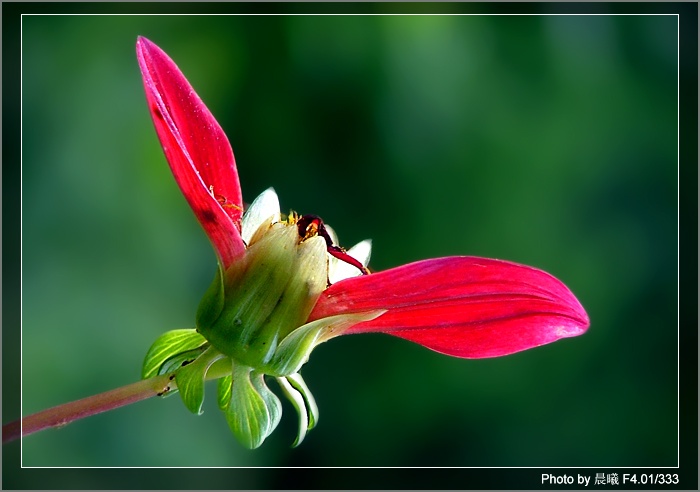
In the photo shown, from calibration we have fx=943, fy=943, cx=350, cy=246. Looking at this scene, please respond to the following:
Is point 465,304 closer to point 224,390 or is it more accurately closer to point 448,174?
point 224,390

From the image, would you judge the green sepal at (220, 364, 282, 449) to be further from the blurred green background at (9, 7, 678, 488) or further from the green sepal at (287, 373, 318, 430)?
the blurred green background at (9, 7, 678, 488)

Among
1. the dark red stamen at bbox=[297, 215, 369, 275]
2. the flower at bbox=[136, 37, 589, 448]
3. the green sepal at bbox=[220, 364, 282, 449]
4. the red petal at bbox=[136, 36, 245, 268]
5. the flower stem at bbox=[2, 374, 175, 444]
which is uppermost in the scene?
the red petal at bbox=[136, 36, 245, 268]

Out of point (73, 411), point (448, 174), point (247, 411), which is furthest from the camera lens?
point (448, 174)

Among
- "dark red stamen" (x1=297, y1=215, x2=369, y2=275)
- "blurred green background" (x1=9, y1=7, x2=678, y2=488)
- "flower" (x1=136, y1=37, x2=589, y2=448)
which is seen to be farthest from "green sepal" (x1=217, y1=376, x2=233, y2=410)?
"blurred green background" (x1=9, y1=7, x2=678, y2=488)

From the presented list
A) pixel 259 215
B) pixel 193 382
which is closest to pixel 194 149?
pixel 259 215

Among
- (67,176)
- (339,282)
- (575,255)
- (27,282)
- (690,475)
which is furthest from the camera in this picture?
(575,255)

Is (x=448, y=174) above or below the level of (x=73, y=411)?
above

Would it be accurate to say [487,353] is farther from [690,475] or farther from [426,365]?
[426,365]

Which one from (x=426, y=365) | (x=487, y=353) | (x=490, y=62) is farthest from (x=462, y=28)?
(x=487, y=353)
